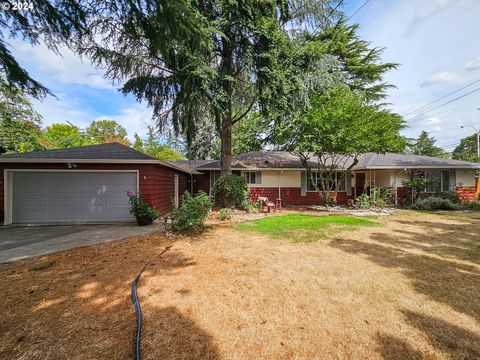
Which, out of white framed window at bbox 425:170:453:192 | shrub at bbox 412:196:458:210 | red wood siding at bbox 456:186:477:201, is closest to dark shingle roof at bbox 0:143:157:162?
shrub at bbox 412:196:458:210

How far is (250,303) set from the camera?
3.10 meters

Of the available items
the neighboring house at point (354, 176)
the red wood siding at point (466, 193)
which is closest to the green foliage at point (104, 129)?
the neighboring house at point (354, 176)

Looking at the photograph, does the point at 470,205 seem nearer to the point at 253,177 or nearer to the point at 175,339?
the point at 253,177

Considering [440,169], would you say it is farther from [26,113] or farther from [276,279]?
[26,113]

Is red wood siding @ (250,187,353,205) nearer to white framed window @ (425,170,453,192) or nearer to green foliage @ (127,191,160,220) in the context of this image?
white framed window @ (425,170,453,192)

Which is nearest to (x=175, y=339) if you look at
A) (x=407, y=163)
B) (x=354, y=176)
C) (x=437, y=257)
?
(x=437, y=257)

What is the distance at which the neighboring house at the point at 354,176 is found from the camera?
1381 centimetres

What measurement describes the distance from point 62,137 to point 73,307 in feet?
107

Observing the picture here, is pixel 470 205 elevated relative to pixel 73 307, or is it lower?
elevated

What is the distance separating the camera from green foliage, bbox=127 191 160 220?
27.9 feet

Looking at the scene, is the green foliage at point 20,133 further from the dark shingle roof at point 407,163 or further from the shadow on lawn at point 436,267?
the dark shingle roof at point 407,163

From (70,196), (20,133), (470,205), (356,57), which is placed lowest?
(470,205)

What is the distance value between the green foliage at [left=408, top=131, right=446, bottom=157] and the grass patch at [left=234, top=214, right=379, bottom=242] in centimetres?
3971

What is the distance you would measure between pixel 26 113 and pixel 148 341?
2691cm
